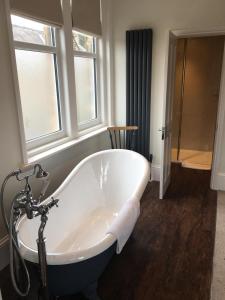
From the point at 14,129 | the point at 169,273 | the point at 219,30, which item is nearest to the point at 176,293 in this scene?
the point at 169,273

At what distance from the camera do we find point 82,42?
314 centimetres

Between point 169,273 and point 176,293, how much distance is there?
0.20 meters

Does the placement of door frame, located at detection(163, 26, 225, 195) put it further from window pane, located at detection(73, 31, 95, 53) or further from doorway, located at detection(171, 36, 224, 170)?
window pane, located at detection(73, 31, 95, 53)

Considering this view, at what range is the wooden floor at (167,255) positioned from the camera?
6.20 feet

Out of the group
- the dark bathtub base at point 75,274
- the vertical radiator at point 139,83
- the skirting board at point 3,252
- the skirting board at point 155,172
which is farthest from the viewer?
the skirting board at point 155,172

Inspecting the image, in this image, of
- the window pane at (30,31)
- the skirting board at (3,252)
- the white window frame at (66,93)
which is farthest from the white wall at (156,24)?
the skirting board at (3,252)

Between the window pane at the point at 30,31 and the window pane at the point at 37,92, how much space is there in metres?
0.11

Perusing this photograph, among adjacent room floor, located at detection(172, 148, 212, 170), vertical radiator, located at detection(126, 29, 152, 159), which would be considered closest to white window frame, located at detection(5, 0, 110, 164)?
vertical radiator, located at detection(126, 29, 152, 159)

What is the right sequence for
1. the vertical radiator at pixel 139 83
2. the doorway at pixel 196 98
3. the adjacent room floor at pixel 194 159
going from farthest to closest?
1. the doorway at pixel 196 98
2. the adjacent room floor at pixel 194 159
3. the vertical radiator at pixel 139 83

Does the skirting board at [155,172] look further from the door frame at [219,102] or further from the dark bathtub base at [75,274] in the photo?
the dark bathtub base at [75,274]

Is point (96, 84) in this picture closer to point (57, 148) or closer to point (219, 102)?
point (57, 148)

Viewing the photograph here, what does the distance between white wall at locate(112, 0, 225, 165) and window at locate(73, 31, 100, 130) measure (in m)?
0.34

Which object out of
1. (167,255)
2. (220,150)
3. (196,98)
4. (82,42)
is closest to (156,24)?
(82,42)

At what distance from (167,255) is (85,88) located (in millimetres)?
2250
